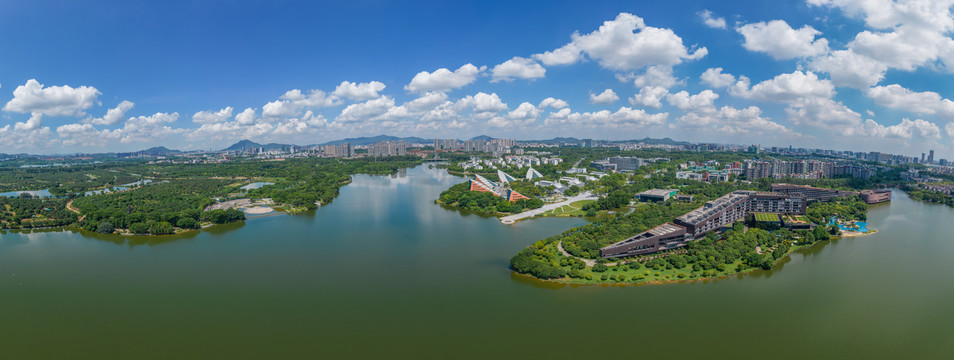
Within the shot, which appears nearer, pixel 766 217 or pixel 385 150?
pixel 766 217

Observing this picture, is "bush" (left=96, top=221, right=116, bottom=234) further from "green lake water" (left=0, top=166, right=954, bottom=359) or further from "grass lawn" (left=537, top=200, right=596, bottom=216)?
"grass lawn" (left=537, top=200, right=596, bottom=216)

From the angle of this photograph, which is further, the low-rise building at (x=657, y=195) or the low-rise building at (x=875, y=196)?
the low-rise building at (x=875, y=196)

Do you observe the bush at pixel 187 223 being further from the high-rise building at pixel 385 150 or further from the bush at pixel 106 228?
the high-rise building at pixel 385 150

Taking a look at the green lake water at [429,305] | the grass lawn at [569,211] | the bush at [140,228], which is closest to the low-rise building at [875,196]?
the green lake water at [429,305]

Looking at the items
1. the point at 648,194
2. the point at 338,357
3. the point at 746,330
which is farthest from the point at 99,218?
the point at 648,194

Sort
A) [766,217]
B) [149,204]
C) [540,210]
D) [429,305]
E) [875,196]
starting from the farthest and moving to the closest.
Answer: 1. [875,196]
2. [149,204]
3. [540,210]
4. [766,217]
5. [429,305]

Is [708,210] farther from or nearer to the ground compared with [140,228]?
farther from the ground

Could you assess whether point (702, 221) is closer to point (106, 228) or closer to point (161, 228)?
point (161, 228)

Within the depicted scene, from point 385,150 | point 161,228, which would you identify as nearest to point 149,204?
point 161,228
